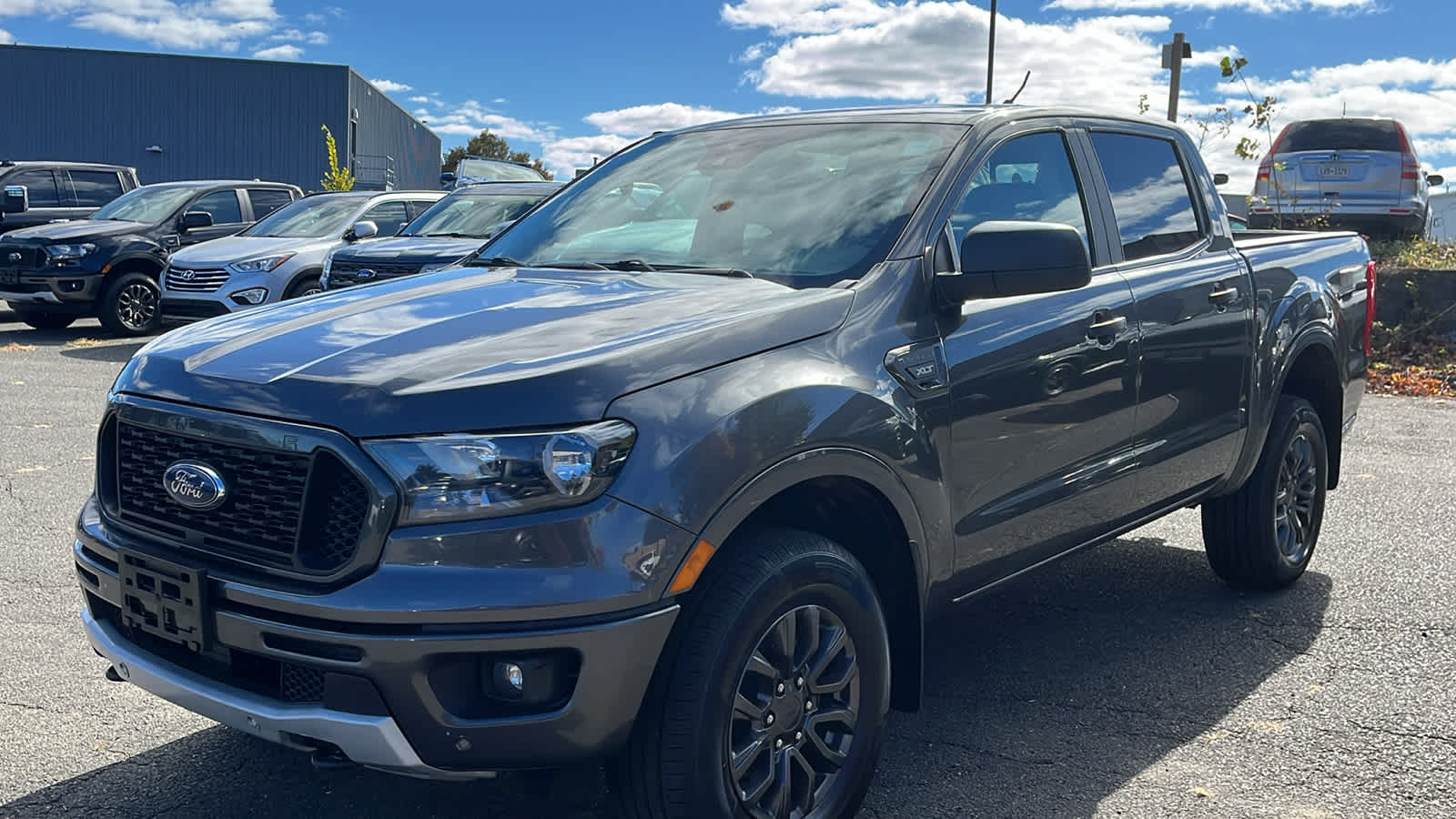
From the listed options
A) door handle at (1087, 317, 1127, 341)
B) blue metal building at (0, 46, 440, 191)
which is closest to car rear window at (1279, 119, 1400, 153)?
door handle at (1087, 317, 1127, 341)

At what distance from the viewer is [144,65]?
43.3 m

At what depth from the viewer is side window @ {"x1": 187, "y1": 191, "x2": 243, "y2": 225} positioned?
50.2 feet

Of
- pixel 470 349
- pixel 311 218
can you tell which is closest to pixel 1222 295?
pixel 470 349

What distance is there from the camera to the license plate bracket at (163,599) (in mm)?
2648

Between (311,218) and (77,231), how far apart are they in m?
2.51

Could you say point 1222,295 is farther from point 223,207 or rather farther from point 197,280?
point 223,207

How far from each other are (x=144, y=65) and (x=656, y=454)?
152 ft

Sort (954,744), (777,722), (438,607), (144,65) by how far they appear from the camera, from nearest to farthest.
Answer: (438,607)
(777,722)
(954,744)
(144,65)

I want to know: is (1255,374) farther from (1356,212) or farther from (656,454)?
(1356,212)

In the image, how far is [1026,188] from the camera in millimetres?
3924

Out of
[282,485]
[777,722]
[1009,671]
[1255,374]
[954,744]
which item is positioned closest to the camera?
[282,485]

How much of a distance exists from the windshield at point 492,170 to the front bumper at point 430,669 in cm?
1783

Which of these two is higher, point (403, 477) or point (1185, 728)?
point (403, 477)

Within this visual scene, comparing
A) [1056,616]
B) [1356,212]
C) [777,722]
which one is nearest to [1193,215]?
[1056,616]
